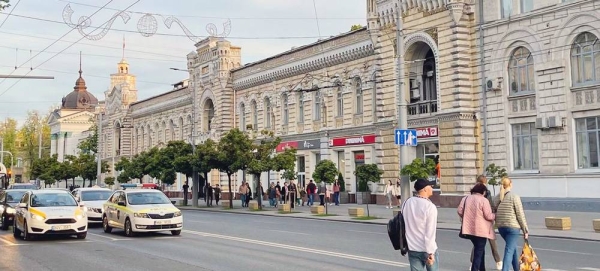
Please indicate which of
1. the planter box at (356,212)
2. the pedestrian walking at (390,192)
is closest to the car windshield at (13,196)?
the planter box at (356,212)

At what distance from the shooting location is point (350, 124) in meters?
42.7

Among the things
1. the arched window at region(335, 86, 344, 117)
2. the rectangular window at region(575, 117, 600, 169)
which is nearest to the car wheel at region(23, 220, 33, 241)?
the rectangular window at region(575, 117, 600, 169)

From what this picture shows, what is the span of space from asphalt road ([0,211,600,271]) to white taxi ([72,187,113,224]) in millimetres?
3718

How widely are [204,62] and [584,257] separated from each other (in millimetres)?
48601

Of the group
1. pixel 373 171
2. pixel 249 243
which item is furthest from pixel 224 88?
pixel 249 243

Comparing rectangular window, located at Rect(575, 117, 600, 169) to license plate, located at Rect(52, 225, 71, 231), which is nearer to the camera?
license plate, located at Rect(52, 225, 71, 231)

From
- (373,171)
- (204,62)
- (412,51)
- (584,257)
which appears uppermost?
(204,62)

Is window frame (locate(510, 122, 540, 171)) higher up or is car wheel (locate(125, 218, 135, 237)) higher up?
window frame (locate(510, 122, 540, 171))

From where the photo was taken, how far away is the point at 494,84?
32.3 meters

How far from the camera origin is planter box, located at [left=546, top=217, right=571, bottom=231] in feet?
70.6

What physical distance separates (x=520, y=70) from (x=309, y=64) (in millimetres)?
17598

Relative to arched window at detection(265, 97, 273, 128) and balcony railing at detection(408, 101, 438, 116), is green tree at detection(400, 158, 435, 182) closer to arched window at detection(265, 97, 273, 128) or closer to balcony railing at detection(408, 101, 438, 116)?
balcony railing at detection(408, 101, 438, 116)

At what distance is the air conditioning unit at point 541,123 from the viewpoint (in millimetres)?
29792

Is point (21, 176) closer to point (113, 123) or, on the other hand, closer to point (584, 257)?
point (113, 123)
